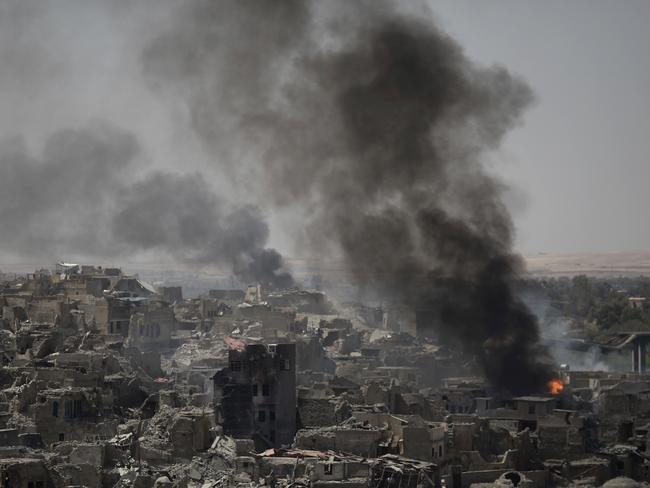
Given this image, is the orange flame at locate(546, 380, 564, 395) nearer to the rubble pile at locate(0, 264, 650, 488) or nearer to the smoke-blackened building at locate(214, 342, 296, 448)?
the rubble pile at locate(0, 264, 650, 488)

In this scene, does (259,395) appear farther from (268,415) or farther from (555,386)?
(555,386)

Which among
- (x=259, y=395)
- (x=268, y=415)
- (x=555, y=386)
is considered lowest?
(x=268, y=415)

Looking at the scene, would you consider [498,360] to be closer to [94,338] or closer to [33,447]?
[94,338]

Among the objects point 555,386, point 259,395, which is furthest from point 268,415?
point 555,386

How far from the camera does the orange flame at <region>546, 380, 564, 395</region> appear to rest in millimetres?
69125

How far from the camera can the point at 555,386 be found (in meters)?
70.3

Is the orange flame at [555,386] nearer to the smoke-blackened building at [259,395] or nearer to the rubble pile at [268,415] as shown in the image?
the rubble pile at [268,415]

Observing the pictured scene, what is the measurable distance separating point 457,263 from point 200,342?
1549cm

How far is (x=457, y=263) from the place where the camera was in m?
86.1

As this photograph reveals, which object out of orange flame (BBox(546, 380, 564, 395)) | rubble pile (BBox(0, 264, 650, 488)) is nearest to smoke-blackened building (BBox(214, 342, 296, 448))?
rubble pile (BBox(0, 264, 650, 488))

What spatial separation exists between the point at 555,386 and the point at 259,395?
2058 centimetres

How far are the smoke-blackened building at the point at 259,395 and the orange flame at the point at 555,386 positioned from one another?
18.1m

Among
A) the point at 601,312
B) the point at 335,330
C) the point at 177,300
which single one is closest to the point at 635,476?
the point at 335,330

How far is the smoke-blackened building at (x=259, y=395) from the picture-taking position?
173 ft
